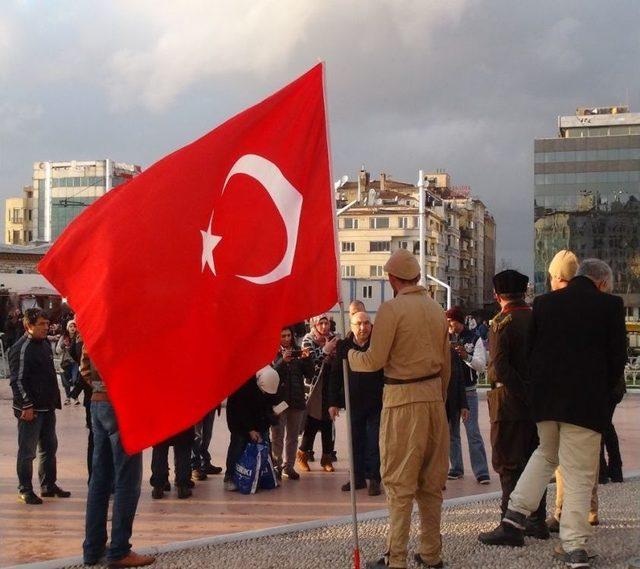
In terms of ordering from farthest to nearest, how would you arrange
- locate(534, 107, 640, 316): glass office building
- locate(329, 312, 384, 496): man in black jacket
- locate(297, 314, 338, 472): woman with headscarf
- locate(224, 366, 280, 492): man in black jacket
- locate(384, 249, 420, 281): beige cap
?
1. locate(534, 107, 640, 316): glass office building
2. locate(297, 314, 338, 472): woman with headscarf
3. locate(224, 366, 280, 492): man in black jacket
4. locate(329, 312, 384, 496): man in black jacket
5. locate(384, 249, 420, 281): beige cap

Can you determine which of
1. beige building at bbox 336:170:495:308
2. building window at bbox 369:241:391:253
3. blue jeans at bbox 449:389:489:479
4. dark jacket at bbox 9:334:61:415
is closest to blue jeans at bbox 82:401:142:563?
dark jacket at bbox 9:334:61:415

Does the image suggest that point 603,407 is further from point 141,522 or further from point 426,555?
point 141,522

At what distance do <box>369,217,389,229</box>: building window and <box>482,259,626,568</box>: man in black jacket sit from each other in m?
111

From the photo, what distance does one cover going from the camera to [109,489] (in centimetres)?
626

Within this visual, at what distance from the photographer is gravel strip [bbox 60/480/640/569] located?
607 cm

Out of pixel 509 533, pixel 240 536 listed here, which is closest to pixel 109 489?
pixel 240 536

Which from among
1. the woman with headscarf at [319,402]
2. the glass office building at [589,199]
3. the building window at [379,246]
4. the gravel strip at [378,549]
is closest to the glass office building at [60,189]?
the building window at [379,246]

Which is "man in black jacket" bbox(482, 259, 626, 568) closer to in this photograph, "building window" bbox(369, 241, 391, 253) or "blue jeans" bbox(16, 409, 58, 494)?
"blue jeans" bbox(16, 409, 58, 494)

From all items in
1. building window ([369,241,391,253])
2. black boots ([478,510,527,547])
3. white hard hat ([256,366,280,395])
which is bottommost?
black boots ([478,510,527,547])

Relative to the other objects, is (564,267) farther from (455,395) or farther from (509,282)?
(455,395)

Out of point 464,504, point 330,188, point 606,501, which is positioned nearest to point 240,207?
point 330,188

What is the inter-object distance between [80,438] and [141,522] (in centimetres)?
549

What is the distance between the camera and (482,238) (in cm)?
16662

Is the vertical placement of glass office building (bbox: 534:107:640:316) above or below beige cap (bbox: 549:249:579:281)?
above
